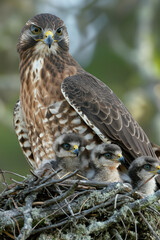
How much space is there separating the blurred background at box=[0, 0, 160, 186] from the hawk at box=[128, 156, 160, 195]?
364cm

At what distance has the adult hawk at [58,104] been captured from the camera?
7.09 meters

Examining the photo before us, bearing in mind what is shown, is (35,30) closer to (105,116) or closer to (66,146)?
(105,116)

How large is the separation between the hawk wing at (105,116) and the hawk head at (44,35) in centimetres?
58

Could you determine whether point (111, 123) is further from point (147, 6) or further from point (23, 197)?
point (147, 6)

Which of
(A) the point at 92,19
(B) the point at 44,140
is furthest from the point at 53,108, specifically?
(A) the point at 92,19

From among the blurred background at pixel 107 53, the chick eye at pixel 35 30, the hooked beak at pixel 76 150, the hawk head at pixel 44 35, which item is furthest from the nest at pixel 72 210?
the blurred background at pixel 107 53

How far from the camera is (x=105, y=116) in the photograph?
711 centimetres

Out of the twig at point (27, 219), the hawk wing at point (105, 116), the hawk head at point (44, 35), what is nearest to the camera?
the twig at point (27, 219)

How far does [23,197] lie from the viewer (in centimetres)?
577

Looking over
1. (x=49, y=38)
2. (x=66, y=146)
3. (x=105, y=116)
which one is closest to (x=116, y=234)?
(x=66, y=146)

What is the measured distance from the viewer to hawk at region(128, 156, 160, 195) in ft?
21.8

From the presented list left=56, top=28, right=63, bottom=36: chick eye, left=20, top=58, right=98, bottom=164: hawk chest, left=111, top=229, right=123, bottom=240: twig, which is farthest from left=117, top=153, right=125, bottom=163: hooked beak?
left=56, top=28, right=63, bottom=36: chick eye

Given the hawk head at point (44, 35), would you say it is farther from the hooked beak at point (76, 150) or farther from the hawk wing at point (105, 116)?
the hooked beak at point (76, 150)

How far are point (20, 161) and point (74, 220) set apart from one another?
6.26 metres
